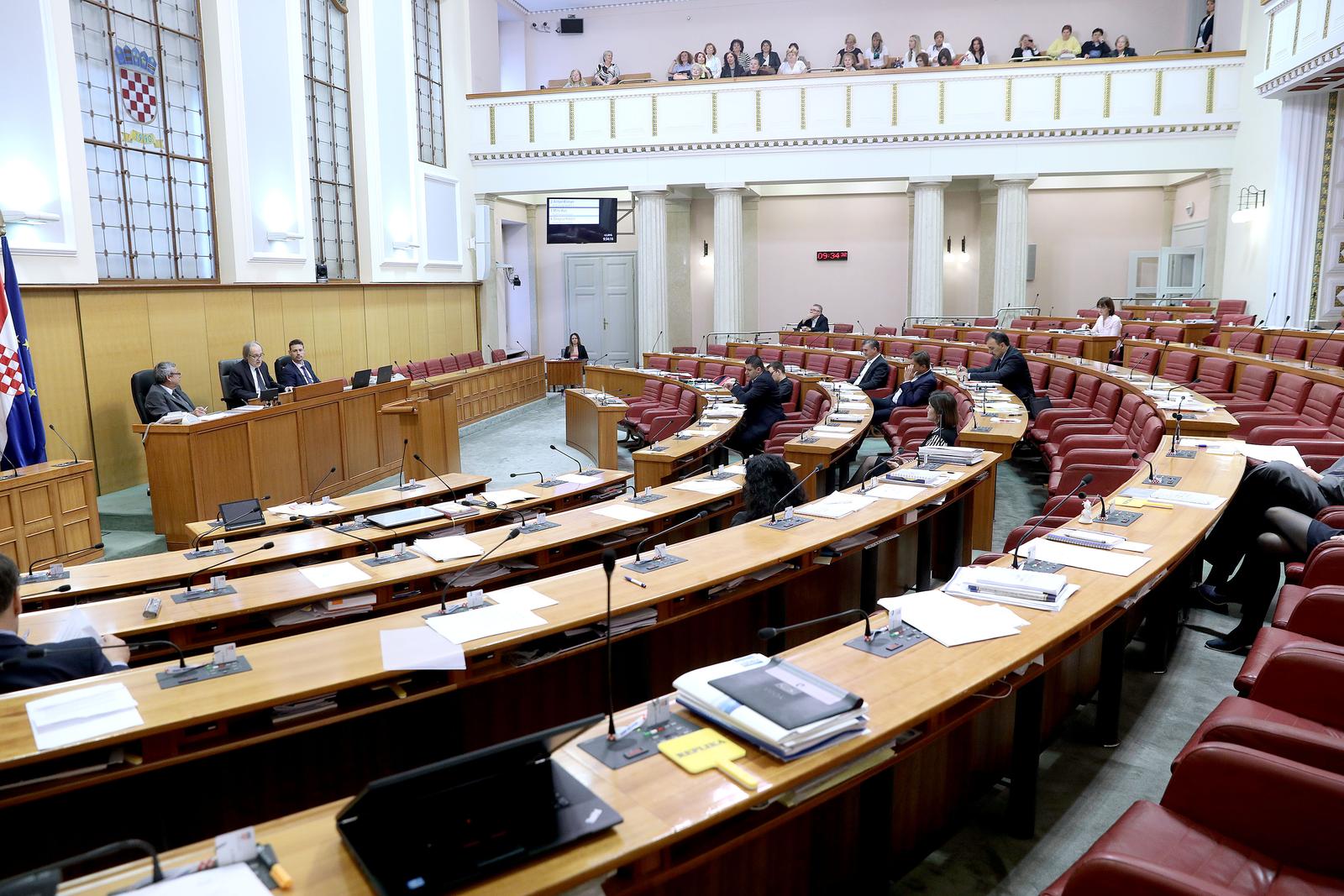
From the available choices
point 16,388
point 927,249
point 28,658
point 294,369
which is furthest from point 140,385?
point 927,249

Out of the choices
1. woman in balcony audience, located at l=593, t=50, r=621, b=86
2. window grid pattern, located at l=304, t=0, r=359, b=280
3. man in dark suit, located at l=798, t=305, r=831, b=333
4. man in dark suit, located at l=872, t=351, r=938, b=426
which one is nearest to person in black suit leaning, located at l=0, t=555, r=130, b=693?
man in dark suit, located at l=872, t=351, r=938, b=426

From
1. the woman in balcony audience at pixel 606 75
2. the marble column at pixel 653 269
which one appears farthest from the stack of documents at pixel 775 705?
the woman in balcony audience at pixel 606 75

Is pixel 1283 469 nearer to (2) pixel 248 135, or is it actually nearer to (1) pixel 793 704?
(1) pixel 793 704

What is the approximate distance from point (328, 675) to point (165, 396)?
19.8 feet

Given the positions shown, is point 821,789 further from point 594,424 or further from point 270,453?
point 594,424

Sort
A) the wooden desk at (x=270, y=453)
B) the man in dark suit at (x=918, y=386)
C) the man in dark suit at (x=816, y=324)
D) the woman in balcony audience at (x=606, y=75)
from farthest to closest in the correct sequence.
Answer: the woman in balcony audience at (x=606, y=75) < the man in dark suit at (x=816, y=324) < the man in dark suit at (x=918, y=386) < the wooden desk at (x=270, y=453)

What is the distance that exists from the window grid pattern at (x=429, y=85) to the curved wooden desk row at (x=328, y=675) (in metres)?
12.7

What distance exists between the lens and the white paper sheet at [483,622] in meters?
2.96

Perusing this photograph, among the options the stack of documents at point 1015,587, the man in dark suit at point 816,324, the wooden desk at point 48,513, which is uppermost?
the man in dark suit at point 816,324

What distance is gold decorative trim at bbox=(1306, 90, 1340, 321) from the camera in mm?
10641

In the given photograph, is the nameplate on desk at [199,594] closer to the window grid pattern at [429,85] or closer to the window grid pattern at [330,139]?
the window grid pattern at [330,139]

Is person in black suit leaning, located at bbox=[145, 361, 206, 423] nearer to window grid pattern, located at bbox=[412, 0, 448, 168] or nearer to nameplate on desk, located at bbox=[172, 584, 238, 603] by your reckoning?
nameplate on desk, located at bbox=[172, 584, 238, 603]

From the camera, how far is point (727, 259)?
15586mm

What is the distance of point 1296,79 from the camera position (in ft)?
33.4
